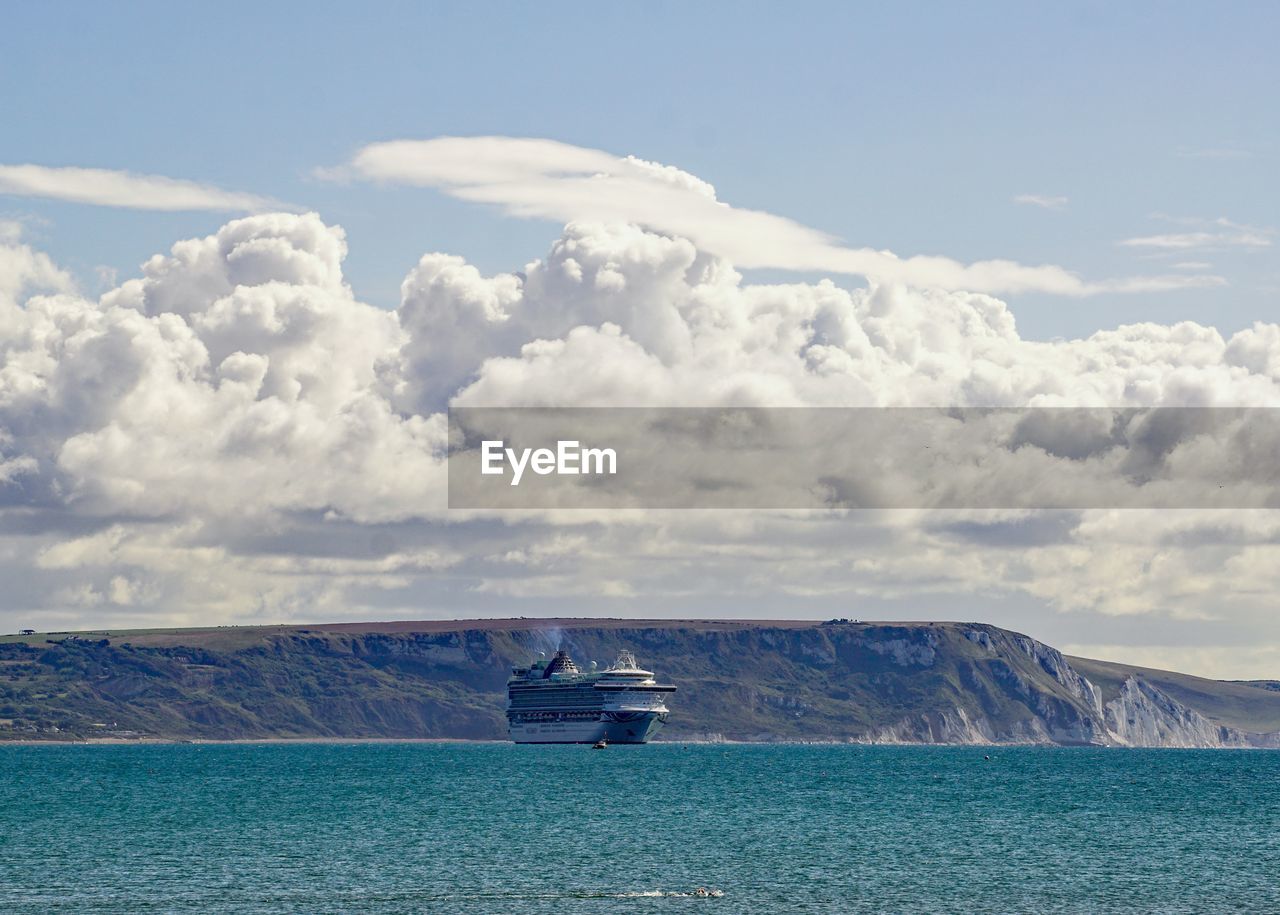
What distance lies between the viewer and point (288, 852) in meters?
134

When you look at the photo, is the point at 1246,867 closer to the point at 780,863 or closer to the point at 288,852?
the point at 780,863

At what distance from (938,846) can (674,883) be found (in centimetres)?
3666

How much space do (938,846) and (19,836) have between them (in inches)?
2950

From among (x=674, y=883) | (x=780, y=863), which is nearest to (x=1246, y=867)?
(x=780, y=863)

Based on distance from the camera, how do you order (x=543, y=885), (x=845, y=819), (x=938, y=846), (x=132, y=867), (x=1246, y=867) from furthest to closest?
(x=845, y=819), (x=938, y=846), (x=1246, y=867), (x=132, y=867), (x=543, y=885)

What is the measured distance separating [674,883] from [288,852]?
33447mm

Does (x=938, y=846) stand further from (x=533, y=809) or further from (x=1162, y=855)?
(x=533, y=809)

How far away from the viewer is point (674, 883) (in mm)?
115188

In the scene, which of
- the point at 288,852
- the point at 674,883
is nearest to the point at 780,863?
the point at 674,883

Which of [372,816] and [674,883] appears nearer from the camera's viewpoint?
[674,883]

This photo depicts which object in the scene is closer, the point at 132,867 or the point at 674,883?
the point at 674,883

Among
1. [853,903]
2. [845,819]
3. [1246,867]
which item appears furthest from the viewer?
[845,819]

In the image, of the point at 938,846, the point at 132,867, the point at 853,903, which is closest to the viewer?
the point at 853,903

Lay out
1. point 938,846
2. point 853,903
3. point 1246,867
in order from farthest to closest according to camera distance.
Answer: point 938,846
point 1246,867
point 853,903
